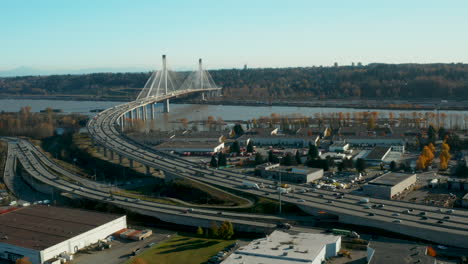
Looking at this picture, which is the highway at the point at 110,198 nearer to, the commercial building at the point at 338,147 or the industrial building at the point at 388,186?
the industrial building at the point at 388,186

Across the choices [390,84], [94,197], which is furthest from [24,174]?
[390,84]

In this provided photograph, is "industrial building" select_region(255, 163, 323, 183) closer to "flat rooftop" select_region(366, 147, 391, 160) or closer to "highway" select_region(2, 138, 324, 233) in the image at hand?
"flat rooftop" select_region(366, 147, 391, 160)

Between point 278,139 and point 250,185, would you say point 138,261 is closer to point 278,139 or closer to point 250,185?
point 250,185

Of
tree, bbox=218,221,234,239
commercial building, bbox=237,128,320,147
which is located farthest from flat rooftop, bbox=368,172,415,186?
commercial building, bbox=237,128,320,147

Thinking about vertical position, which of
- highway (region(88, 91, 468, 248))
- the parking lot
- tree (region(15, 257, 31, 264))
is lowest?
the parking lot

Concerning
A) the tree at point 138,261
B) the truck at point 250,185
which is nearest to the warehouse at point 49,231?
the tree at point 138,261

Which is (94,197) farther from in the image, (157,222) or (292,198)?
(292,198)
